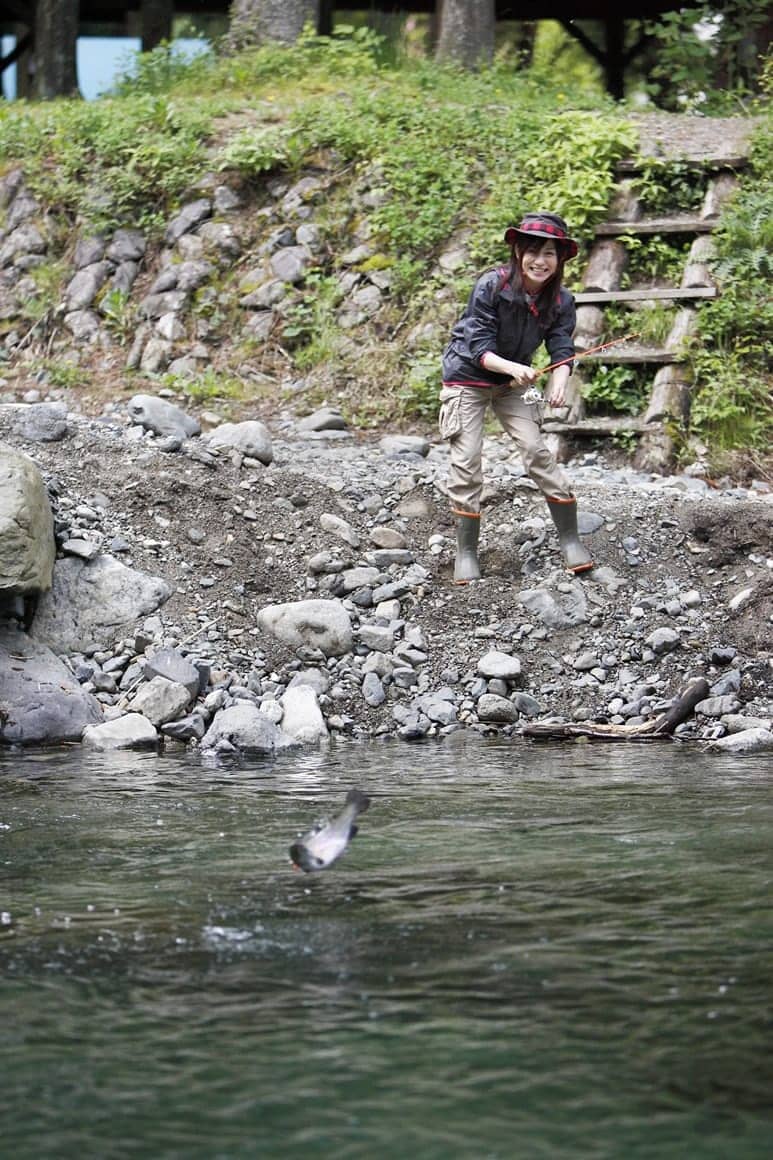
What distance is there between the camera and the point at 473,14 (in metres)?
15.1

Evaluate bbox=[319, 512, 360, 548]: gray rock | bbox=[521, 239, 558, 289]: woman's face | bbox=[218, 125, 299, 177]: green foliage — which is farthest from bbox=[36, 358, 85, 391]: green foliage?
bbox=[521, 239, 558, 289]: woman's face

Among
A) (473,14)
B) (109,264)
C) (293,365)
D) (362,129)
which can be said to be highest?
(473,14)

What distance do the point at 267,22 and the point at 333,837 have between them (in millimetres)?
12703

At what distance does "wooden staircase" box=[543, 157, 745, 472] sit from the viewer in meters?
10.5

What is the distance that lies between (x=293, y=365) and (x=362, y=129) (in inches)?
100

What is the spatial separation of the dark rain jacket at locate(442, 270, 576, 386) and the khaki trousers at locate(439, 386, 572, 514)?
12 centimetres

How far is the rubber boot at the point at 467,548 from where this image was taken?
27.2 ft

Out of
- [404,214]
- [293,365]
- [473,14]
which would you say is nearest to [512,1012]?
[293,365]

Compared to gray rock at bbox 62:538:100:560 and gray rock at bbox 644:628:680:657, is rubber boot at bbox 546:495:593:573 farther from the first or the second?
gray rock at bbox 62:538:100:560

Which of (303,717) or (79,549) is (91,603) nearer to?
(79,549)

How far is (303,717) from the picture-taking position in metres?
7.37

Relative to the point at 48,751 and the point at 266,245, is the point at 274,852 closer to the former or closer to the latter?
the point at 48,751

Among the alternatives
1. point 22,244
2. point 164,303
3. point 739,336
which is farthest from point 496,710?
point 22,244

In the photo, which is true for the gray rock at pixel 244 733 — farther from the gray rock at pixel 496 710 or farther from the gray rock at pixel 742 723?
the gray rock at pixel 742 723
